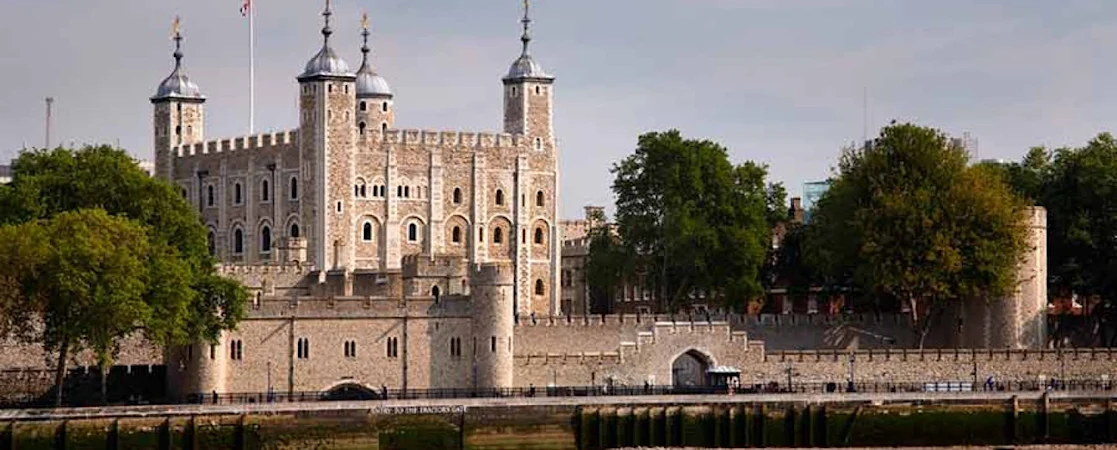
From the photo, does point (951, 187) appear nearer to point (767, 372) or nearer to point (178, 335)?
point (767, 372)

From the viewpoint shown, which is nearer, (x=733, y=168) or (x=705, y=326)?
(x=705, y=326)

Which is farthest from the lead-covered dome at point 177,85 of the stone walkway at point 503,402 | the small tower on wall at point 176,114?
the stone walkway at point 503,402

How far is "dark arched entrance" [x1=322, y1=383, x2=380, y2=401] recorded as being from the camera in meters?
81.2

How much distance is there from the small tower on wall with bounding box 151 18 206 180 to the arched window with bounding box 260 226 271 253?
19.0 ft

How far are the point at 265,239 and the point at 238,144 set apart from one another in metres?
4.16

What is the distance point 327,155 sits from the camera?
107562mm

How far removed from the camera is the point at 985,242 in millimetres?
91750

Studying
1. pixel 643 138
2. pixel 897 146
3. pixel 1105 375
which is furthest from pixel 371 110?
pixel 1105 375

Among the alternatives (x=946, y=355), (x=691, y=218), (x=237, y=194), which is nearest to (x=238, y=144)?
(x=237, y=194)

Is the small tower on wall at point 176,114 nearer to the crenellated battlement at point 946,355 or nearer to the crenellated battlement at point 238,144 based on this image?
the crenellated battlement at point 238,144

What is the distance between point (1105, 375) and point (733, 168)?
17124mm

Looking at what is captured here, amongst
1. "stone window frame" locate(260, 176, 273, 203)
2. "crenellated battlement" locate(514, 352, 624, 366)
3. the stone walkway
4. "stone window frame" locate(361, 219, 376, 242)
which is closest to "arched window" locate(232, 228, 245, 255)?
"stone window frame" locate(260, 176, 273, 203)

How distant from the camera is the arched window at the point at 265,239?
11038 cm

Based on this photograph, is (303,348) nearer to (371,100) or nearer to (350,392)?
(350,392)
